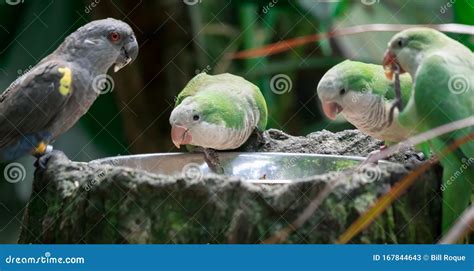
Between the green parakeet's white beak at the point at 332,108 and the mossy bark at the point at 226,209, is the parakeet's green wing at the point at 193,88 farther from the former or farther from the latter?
the mossy bark at the point at 226,209

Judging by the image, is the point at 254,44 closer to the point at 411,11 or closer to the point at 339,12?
the point at 339,12

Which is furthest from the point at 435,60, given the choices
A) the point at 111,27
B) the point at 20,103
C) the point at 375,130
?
the point at 20,103

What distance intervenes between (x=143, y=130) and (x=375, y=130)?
1.06 metres

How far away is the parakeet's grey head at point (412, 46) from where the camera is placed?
1.34 metres

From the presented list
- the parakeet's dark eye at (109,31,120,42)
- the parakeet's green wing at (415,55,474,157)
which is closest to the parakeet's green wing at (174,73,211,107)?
the parakeet's dark eye at (109,31,120,42)

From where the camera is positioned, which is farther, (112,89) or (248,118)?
(112,89)

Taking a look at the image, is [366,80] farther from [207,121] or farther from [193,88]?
[193,88]

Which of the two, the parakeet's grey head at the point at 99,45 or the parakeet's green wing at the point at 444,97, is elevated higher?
the parakeet's grey head at the point at 99,45

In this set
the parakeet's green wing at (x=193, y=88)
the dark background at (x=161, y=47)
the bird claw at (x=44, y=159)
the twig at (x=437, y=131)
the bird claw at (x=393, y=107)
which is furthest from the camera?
the dark background at (x=161, y=47)

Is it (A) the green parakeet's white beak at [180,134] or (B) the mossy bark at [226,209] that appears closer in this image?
(B) the mossy bark at [226,209]


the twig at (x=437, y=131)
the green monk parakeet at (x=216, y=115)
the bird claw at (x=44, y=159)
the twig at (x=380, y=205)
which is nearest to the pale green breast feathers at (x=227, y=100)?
the green monk parakeet at (x=216, y=115)

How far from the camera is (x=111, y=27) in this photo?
1.65m

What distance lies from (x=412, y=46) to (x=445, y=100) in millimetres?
162

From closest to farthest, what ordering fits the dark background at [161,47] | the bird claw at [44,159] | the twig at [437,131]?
1. the twig at [437,131]
2. the bird claw at [44,159]
3. the dark background at [161,47]
